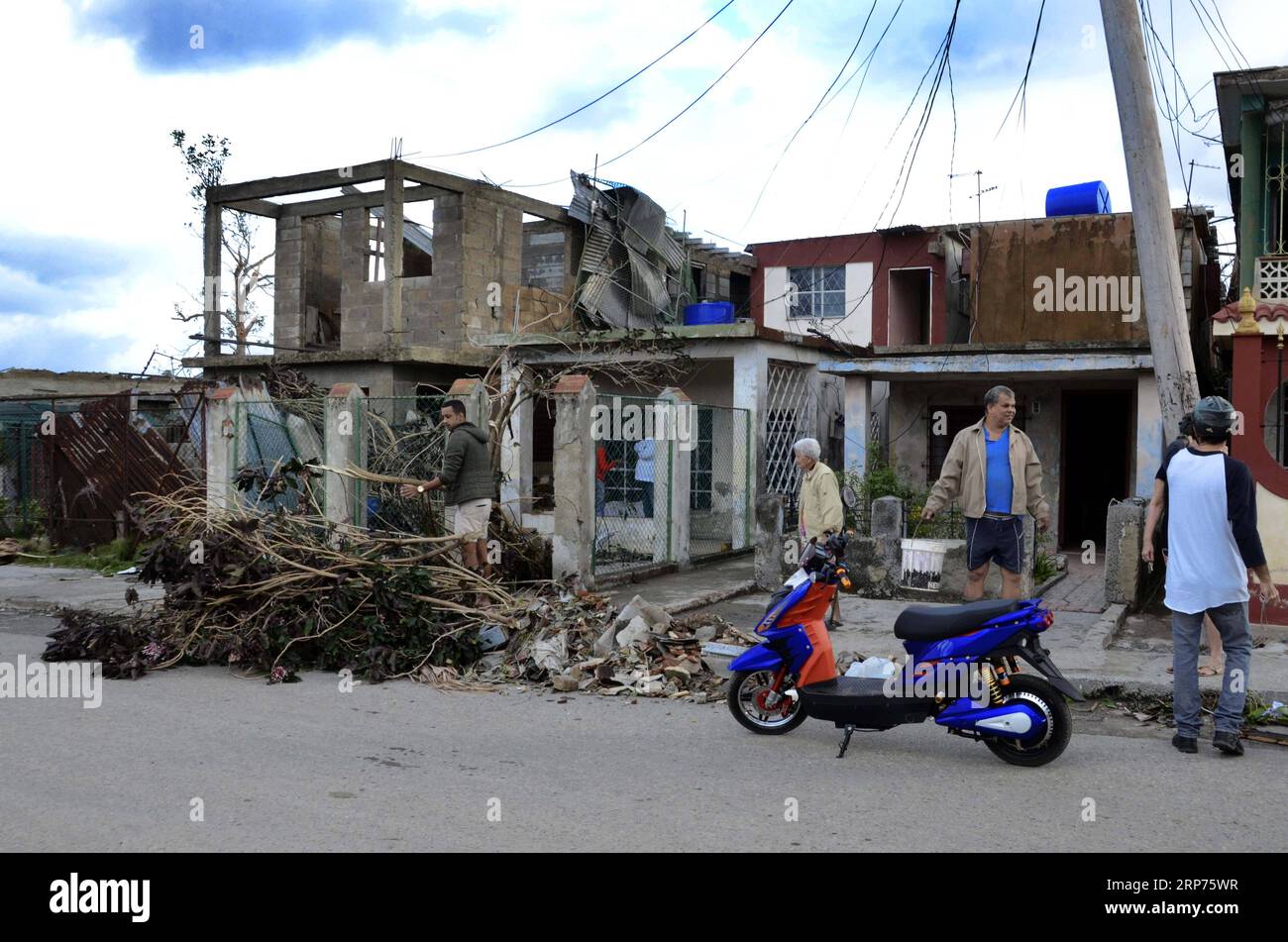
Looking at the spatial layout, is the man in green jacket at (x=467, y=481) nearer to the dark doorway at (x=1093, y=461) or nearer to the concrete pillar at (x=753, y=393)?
the concrete pillar at (x=753, y=393)

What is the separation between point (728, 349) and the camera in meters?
14.8

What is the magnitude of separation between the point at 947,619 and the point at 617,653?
3226 mm

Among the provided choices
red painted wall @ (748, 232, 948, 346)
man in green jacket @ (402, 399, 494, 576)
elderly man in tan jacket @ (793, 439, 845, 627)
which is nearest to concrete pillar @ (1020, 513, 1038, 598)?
elderly man in tan jacket @ (793, 439, 845, 627)

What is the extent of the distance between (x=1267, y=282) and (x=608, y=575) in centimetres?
801

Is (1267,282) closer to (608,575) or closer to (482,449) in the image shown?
(608,575)

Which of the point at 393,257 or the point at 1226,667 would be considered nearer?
the point at 1226,667

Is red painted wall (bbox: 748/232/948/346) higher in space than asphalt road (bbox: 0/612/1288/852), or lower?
higher

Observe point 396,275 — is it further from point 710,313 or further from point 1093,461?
point 1093,461

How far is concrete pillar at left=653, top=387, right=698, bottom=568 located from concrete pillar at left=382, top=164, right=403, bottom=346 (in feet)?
22.6

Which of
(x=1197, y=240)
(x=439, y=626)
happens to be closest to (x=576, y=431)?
(x=439, y=626)

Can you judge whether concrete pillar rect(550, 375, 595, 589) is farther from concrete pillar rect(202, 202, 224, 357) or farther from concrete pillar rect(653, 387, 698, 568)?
concrete pillar rect(202, 202, 224, 357)

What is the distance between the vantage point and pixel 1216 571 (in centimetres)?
593

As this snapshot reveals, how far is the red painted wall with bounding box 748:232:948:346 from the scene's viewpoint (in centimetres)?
2209

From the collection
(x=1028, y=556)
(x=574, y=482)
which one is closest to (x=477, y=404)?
(x=574, y=482)
